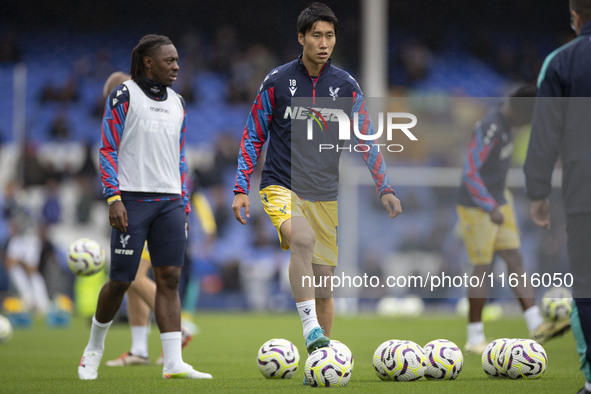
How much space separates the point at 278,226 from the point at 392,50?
58.7 ft

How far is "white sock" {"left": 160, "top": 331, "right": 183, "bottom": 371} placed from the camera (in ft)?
21.9

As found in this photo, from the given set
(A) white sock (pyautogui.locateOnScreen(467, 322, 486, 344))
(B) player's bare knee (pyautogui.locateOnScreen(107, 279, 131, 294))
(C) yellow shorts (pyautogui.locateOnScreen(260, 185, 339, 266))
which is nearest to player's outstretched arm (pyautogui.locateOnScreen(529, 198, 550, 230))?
(C) yellow shorts (pyautogui.locateOnScreen(260, 185, 339, 266))

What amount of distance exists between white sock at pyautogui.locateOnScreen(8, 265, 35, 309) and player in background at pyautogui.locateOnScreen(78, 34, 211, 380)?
12464mm

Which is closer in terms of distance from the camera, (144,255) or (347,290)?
(144,255)

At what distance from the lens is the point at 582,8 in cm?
504

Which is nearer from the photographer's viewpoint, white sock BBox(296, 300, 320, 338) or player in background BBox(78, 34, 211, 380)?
white sock BBox(296, 300, 320, 338)

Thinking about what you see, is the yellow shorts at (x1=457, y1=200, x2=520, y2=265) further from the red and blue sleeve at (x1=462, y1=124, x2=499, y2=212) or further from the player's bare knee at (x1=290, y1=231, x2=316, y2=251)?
the player's bare knee at (x1=290, y1=231, x2=316, y2=251)

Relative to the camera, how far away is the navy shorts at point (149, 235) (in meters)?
6.59

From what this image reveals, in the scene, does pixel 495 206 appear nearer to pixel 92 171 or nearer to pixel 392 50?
pixel 92 171

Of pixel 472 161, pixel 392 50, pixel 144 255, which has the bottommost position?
pixel 144 255

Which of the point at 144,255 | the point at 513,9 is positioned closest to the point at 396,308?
the point at 513,9

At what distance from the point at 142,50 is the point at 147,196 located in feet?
3.59

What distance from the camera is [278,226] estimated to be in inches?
252

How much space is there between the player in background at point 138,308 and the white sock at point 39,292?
11.3 meters
